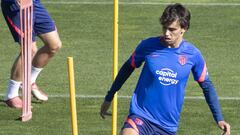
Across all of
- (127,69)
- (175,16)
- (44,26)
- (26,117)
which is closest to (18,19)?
(44,26)

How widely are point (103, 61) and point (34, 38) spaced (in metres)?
2.79

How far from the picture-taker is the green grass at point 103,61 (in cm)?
1223

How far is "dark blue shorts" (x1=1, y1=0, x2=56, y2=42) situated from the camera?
1256 centimetres

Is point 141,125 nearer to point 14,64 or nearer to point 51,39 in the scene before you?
point 14,64

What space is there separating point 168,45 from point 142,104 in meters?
0.54

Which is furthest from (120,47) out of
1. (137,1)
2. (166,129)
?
(166,129)

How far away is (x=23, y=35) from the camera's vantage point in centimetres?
1199

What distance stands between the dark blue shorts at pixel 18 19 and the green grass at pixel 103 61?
0.91 m

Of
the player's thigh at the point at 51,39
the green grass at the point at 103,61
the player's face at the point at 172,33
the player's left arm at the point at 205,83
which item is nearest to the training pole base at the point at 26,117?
the green grass at the point at 103,61

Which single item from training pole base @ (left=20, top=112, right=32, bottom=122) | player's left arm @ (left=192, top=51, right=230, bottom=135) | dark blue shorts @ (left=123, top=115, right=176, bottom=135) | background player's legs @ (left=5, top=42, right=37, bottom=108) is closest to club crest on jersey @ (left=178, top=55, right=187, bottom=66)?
player's left arm @ (left=192, top=51, right=230, bottom=135)

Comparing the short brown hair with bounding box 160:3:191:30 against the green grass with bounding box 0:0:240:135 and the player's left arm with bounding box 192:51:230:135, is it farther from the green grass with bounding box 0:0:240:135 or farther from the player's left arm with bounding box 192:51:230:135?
the green grass with bounding box 0:0:240:135

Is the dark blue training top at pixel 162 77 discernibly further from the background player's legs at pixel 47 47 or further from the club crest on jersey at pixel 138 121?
the background player's legs at pixel 47 47

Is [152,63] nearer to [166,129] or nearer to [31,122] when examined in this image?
[166,129]

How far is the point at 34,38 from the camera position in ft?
42.2
